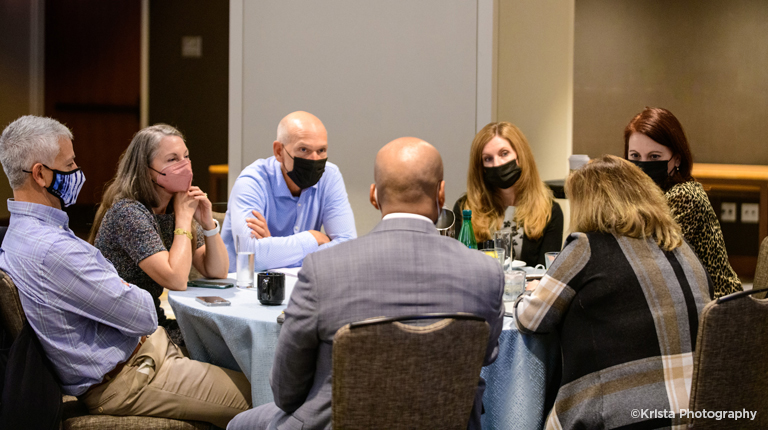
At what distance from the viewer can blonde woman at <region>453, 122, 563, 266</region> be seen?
2914 millimetres

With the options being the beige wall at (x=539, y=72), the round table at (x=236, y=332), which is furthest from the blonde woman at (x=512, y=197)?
the beige wall at (x=539, y=72)

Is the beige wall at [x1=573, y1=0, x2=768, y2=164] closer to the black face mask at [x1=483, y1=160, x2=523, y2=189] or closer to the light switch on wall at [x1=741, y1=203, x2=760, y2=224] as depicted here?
the light switch on wall at [x1=741, y1=203, x2=760, y2=224]

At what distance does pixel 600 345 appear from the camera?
1701 mm

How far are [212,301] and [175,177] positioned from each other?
1.83ft

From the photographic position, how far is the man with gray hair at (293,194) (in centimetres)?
289

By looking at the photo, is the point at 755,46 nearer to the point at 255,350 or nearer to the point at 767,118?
the point at 767,118

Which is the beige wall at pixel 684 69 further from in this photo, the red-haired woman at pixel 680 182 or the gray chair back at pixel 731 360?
the gray chair back at pixel 731 360

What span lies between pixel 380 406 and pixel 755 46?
667cm

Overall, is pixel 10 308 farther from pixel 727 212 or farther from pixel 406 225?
pixel 727 212

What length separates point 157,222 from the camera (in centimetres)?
243

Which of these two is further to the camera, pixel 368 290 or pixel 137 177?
pixel 137 177

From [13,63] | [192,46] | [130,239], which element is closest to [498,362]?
[130,239]

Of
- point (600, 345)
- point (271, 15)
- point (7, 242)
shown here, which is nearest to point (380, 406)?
point (600, 345)

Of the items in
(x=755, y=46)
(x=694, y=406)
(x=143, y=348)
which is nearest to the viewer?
(x=694, y=406)
